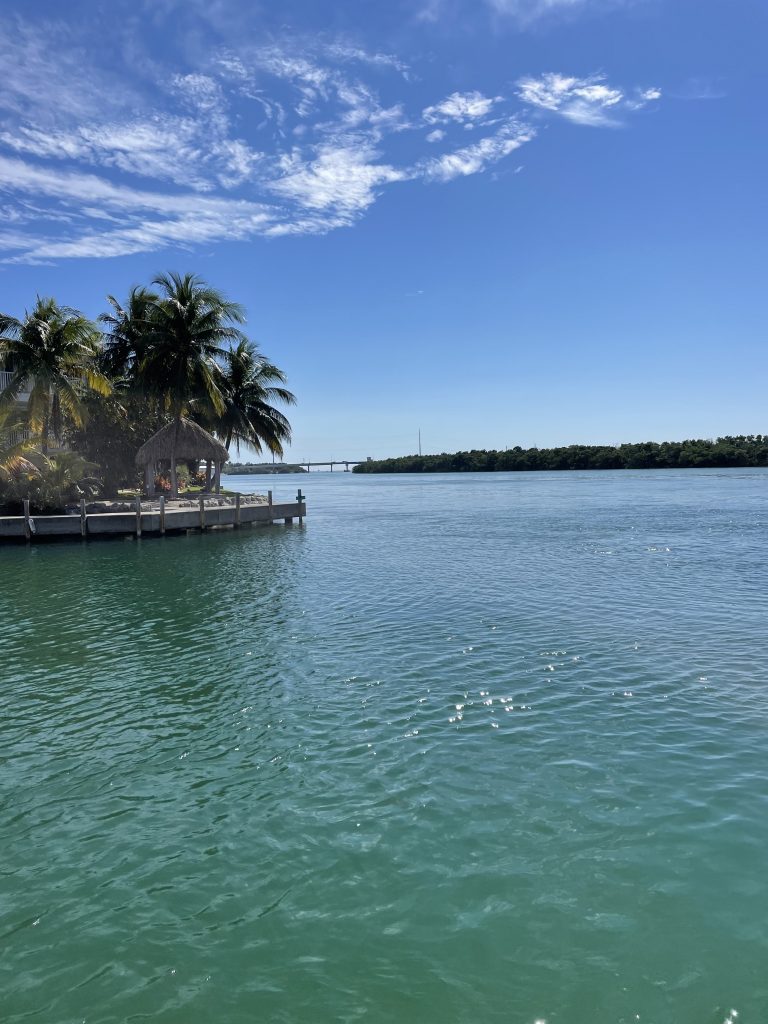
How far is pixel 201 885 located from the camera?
17.7 ft

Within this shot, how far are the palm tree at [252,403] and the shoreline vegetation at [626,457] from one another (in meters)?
115

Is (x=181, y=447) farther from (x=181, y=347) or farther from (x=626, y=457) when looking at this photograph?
(x=626, y=457)

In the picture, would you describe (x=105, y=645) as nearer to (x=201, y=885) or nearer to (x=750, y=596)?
(x=201, y=885)

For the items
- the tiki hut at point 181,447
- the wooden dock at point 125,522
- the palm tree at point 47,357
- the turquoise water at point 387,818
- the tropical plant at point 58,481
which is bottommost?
the turquoise water at point 387,818

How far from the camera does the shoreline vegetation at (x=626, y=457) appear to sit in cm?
13600

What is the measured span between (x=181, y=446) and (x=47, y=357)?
7901 millimetres

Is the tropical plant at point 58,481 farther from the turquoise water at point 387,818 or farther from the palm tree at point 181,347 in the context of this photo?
the turquoise water at point 387,818

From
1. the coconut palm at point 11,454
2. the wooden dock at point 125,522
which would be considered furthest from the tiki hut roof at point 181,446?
the coconut palm at point 11,454

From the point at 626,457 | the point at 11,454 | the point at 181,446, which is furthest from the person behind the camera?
the point at 626,457

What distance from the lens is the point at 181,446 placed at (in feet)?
122

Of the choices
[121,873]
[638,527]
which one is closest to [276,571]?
[121,873]

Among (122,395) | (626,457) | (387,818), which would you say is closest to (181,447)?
(122,395)

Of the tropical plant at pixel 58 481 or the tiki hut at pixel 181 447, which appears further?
the tiki hut at pixel 181 447

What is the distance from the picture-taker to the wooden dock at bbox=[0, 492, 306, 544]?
29.1 m
